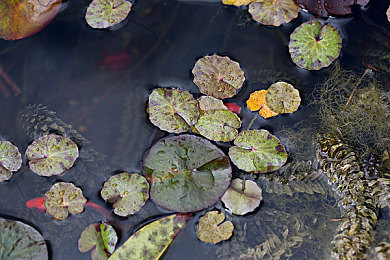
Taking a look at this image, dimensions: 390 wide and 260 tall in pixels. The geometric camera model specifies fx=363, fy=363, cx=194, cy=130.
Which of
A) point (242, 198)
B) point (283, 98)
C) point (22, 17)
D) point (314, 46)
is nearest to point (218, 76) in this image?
point (283, 98)

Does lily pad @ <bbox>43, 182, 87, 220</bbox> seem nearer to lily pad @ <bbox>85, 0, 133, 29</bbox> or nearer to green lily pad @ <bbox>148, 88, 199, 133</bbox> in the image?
green lily pad @ <bbox>148, 88, 199, 133</bbox>

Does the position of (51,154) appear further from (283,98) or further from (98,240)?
(283,98)

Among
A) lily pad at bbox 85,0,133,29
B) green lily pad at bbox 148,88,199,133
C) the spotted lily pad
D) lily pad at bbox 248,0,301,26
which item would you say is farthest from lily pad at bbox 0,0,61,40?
lily pad at bbox 248,0,301,26

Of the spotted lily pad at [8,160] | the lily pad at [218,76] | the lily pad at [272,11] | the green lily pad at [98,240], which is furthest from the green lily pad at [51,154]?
the lily pad at [272,11]

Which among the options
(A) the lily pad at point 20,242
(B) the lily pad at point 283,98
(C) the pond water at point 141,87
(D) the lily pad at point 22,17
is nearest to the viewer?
(A) the lily pad at point 20,242

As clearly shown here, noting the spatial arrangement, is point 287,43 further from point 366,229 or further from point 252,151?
point 366,229

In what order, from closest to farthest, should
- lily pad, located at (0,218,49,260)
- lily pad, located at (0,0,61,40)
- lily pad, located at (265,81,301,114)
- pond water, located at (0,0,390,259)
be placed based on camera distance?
lily pad, located at (0,218,49,260) → pond water, located at (0,0,390,259) → lily pad, located at (265,81,301,114) → lily pad, located at (0,0,61,40)

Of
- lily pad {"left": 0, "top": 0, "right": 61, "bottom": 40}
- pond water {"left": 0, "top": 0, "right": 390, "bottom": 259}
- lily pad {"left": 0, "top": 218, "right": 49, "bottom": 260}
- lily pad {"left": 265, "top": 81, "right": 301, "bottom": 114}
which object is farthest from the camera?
lily pad {"left": 0, "top": 0, "right": 61, "bottom": 40}

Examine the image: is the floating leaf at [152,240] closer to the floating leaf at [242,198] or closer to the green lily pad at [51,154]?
the floating leaf at [242,198]
